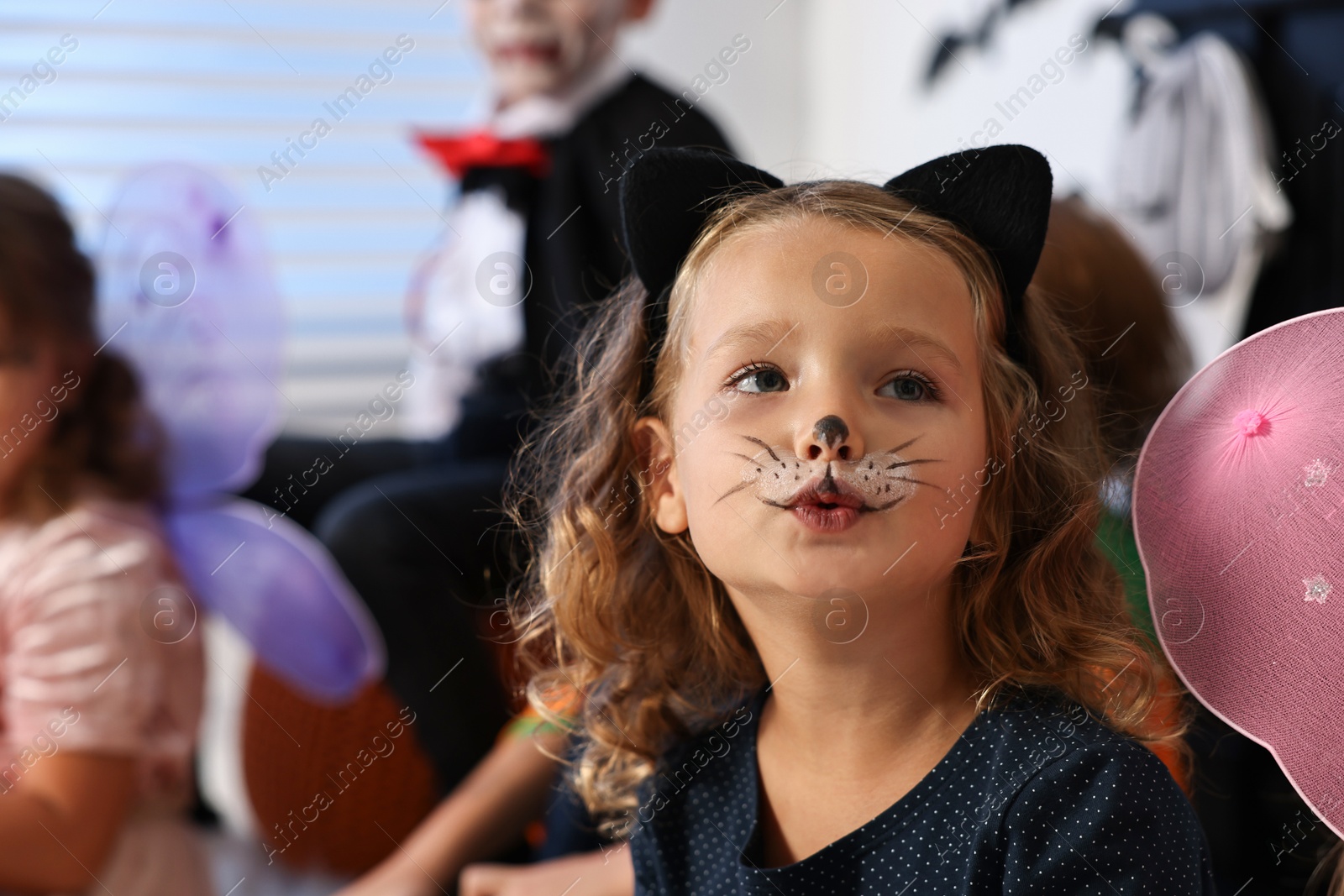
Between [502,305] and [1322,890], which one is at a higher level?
[502,305]

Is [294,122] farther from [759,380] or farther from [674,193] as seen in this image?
[759,380]

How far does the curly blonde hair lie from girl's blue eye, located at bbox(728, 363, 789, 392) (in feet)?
0.27

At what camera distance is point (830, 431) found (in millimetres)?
672

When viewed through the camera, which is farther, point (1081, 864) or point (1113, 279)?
point (1113, 279)

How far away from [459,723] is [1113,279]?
83cm

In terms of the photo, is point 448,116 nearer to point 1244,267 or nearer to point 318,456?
point 318,456

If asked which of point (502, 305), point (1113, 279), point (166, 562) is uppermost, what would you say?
point (1113, 279)

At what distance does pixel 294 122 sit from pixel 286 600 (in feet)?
3.91

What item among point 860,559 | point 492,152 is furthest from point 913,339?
point 492,152

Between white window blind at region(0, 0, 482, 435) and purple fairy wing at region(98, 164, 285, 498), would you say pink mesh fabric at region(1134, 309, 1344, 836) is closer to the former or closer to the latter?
purple fairy wing at region(98, 164, 285, 498)

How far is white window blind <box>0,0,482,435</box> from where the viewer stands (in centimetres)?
213

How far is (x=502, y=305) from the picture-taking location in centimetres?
154

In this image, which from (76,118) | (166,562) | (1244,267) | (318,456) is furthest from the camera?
(76,118)

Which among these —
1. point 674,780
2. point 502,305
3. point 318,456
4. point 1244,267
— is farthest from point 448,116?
point 674,780
